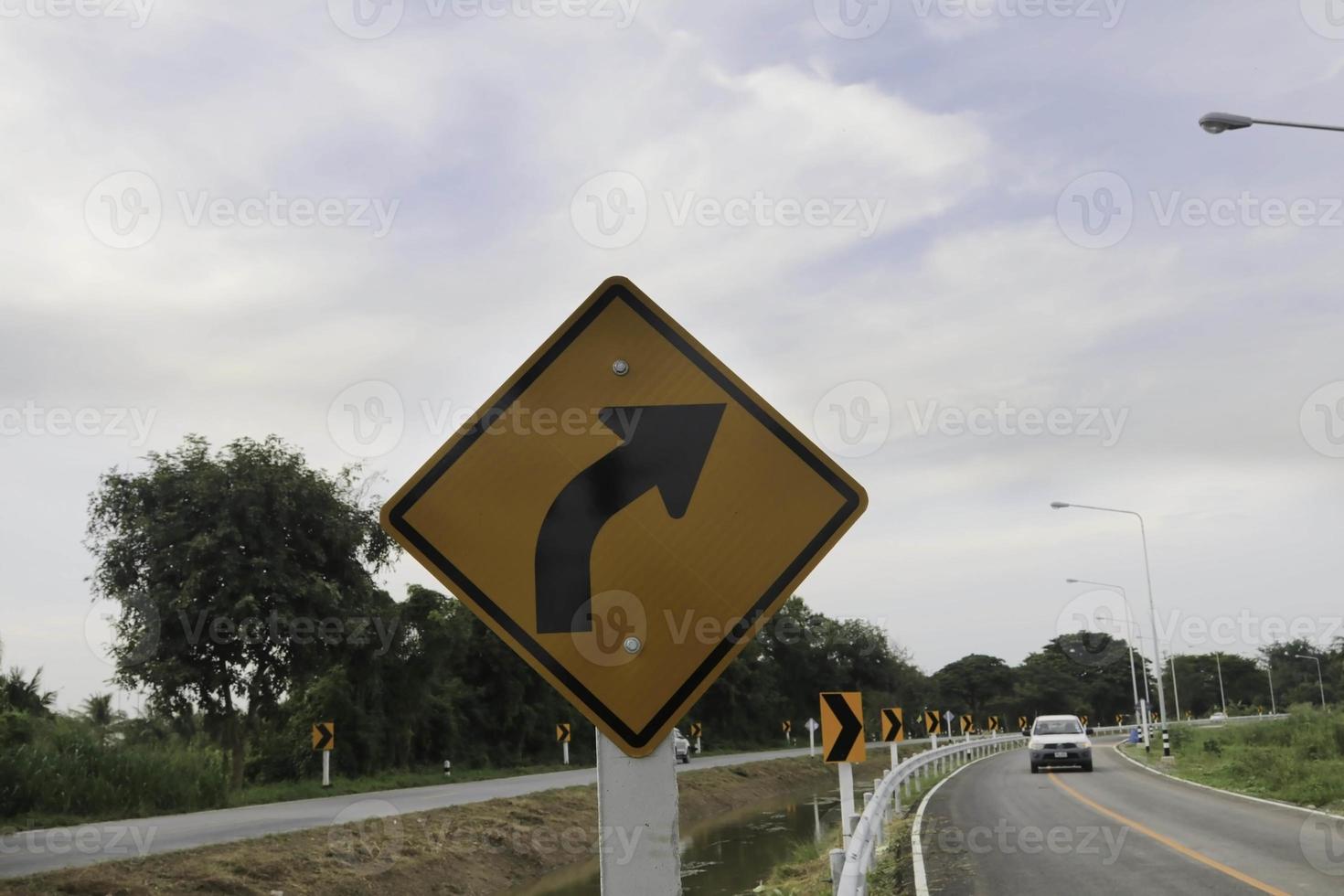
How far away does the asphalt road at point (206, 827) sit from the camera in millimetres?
14781

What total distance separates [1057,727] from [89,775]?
24367mm

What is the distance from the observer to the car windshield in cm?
3158

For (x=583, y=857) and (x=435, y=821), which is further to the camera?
(x=583, y=857)

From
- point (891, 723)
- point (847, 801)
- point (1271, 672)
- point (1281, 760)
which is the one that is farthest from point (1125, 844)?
point (1271, 672)

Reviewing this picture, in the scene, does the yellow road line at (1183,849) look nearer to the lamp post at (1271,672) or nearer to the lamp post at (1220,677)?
the lamp post at (1220,677)

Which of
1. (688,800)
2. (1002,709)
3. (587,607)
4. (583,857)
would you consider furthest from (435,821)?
(1002,709)

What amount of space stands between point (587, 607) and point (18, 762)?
21885 mm

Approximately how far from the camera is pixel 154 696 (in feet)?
86.1

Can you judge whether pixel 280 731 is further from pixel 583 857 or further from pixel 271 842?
pixel 271 842

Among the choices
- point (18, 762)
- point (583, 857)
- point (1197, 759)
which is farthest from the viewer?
point (1197, 759)

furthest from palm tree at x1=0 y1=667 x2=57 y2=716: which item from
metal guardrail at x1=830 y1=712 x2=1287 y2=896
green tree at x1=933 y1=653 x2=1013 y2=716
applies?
green tree at x1=933 y1=653 x2=1013 y2=716

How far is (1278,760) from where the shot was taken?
24859 mm

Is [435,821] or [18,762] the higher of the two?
[18,762]

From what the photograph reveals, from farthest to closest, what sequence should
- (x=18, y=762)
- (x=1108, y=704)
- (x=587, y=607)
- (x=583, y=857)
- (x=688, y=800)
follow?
(x=1108, y=704) < (x=688, y=800) < (x=583, y=857) < (x=18, y=762) < (x=587, y=607)
